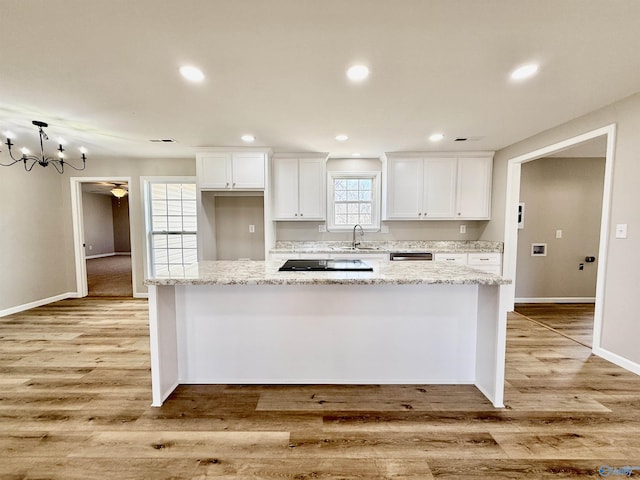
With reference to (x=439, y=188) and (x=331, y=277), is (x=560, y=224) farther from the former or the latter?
(x=331, y=277)

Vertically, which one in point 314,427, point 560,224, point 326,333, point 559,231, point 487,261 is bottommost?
point 314,427

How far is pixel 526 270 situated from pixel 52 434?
5589 mm

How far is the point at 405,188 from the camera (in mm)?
4262

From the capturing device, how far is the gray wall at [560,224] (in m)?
4.25

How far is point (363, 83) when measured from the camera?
2.10 m

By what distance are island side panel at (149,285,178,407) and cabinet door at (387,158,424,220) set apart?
10.7ft

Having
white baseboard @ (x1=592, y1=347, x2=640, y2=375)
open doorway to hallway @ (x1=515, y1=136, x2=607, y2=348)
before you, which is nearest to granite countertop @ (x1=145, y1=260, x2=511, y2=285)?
white baseboard @ (x1=592, y1=347, x2=640, y2=375)

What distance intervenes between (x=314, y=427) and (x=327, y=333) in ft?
2.03

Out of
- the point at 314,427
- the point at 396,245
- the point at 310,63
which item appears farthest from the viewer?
the point at 396,245

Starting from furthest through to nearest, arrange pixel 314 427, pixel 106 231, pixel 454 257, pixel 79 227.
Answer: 1. pixel 106 231
2. pixel 79 227
3. pixel 454 257
4. pixel 314 427

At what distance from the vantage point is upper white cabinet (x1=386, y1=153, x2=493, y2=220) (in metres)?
4.18

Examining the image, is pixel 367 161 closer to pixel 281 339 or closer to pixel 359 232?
pixel 359 232

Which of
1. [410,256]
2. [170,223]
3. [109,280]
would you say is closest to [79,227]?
[170,223]

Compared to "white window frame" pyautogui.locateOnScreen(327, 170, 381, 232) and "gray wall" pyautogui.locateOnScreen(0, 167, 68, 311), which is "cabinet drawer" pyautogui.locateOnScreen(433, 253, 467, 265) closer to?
"white window frame" pyautogui.locateOnScreen(327, 170, 381, 232)
